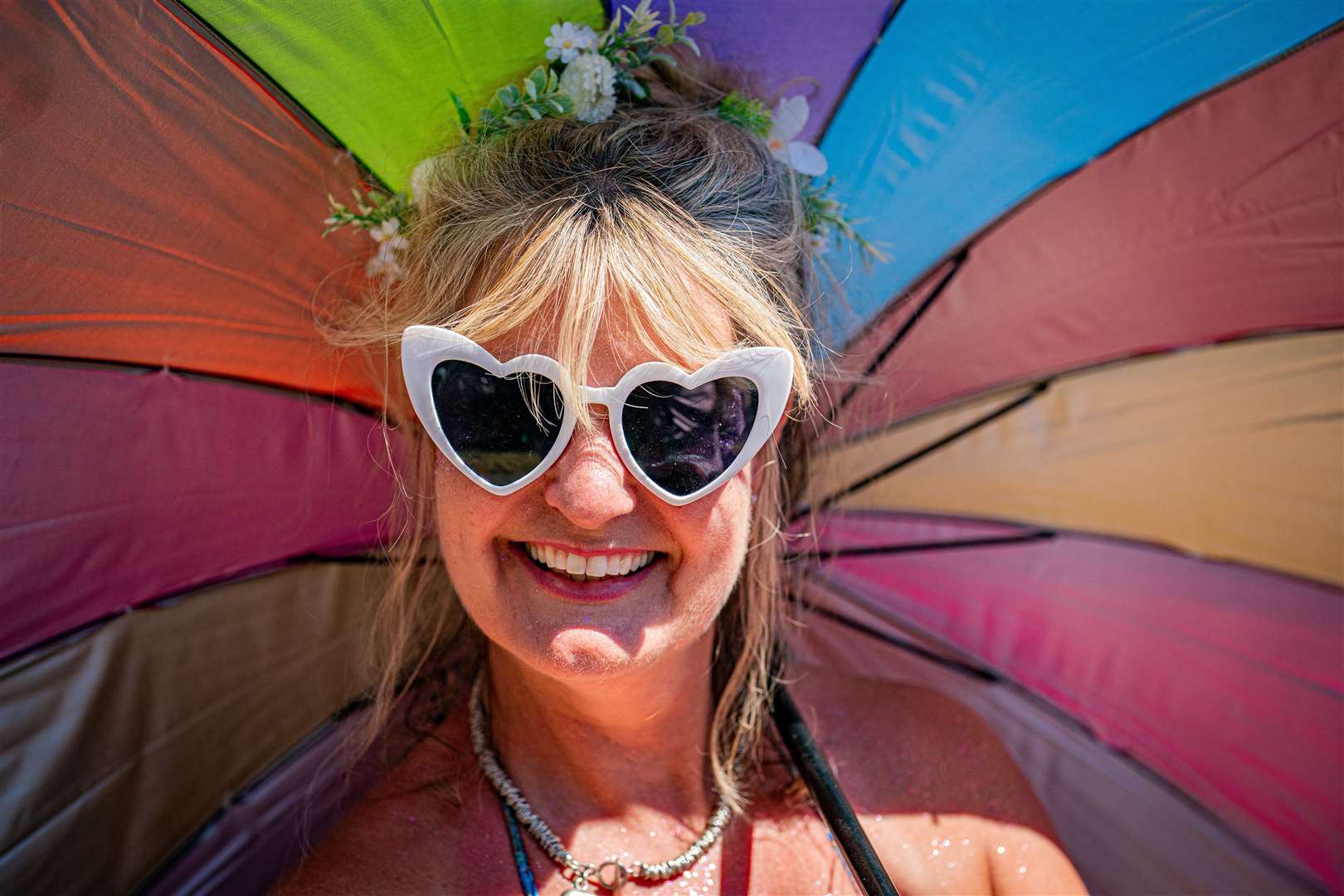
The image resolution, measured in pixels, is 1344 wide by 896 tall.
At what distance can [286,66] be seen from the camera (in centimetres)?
162

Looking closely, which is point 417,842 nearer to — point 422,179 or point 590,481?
point 590,481

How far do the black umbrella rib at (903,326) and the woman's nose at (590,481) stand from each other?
782 millimetres

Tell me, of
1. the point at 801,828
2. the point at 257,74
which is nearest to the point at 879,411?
the point at 801,828

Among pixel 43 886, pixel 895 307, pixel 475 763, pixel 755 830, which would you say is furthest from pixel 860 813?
pixel 43 886

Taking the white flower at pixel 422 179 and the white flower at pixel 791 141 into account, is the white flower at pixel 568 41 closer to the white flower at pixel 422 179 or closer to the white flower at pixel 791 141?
the white flower at pixel 422 179

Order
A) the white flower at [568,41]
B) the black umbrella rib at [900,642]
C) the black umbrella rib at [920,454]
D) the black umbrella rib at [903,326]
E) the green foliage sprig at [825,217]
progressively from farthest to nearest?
the black umbrella rib at [900,642] → the black umbrella rib at [920,454] → the black umbrella rib at [903,326] → the green foliage sprig at [825,217] → the white flower at [568,41]

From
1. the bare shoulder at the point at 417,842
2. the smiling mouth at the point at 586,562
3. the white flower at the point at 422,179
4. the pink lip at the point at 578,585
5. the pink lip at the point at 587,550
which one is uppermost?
the white flower at the point at 422,179

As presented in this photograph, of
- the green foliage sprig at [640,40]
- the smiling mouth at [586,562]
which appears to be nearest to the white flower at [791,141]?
the green foliage sprig at [640,40]

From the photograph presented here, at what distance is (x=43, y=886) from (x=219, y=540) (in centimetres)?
67

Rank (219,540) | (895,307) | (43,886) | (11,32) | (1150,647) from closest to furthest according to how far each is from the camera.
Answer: (11,32), (43,886), (219,540), (895,307), (1150,647)

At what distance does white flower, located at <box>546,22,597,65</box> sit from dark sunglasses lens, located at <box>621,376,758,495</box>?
67 centimetres

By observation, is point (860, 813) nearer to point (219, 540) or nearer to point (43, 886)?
point (219, 540)

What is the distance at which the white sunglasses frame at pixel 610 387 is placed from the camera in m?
1.48

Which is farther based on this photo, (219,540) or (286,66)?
(219,540)
